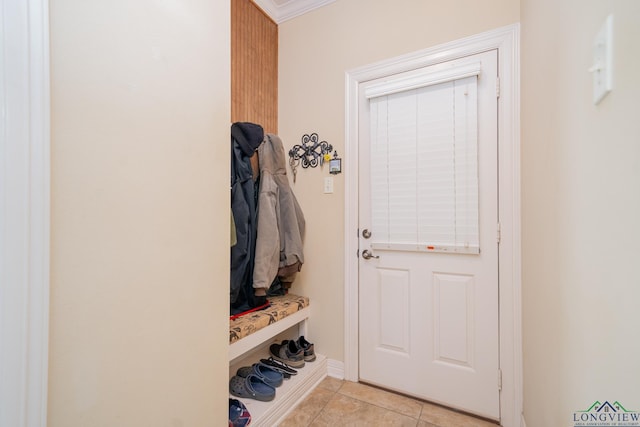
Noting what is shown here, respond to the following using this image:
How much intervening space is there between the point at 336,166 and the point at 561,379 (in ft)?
4.99

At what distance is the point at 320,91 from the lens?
204cm

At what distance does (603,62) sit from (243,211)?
1.56 metres

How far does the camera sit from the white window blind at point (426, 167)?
1579 mm

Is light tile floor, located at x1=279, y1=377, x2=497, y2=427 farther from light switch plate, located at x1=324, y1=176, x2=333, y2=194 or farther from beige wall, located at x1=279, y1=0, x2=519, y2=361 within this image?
light switch plate, located at x1=324, y1=176, x2=333, y2=194

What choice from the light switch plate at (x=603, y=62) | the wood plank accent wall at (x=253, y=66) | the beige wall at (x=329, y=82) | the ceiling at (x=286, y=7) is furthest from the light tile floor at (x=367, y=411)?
the ceiling at (x=286, y=7)

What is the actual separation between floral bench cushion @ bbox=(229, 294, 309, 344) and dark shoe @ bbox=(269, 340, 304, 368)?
28 centimetres

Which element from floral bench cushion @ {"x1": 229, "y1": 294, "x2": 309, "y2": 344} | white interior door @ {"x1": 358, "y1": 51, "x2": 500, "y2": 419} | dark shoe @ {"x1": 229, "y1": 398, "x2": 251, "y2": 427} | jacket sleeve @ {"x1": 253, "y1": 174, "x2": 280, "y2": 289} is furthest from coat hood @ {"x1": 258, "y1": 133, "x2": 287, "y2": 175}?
dark shoe @ {"x1": 229, "y1": 398, "x2": 251, "y2": 427}

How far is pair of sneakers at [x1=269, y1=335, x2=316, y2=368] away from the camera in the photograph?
1.85 metres

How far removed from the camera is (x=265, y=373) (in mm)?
1650

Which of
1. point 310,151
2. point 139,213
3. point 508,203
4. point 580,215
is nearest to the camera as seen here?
point 580,215

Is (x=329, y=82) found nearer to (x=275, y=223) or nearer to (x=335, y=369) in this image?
(x=275, y=223)

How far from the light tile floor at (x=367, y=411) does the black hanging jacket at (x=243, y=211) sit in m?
0.69

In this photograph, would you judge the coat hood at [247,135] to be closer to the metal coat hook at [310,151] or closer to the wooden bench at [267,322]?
the metal coat hook at [310,151]

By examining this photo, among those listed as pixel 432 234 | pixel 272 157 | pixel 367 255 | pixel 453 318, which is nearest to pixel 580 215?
pixel 432 234
